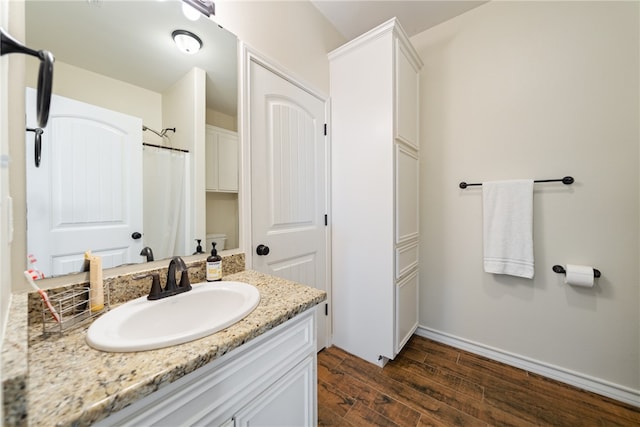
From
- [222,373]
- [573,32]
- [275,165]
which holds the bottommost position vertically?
[222,373]

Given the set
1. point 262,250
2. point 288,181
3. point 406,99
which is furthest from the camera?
point 406,99

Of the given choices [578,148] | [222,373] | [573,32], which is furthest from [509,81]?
[222,373]

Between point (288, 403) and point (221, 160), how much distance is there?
1.07 meters

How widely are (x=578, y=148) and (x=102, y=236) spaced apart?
8.17ft

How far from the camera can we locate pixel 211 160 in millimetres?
1146

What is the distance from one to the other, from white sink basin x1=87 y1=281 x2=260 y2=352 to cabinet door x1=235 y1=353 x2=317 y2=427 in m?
0.27

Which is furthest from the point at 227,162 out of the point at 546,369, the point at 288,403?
the point at 546,369

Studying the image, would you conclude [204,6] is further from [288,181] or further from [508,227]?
[508,227]

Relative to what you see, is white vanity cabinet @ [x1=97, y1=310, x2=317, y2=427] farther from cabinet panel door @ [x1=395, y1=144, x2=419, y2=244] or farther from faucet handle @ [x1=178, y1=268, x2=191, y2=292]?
cabinet panel door @ [x1=395, y1=144, x2=419, y2=244]

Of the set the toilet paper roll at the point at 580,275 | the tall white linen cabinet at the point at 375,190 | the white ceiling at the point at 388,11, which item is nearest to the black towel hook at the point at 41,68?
the tall white linen cabinet at the point at 375,190

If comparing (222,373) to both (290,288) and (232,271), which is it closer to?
(290,288)

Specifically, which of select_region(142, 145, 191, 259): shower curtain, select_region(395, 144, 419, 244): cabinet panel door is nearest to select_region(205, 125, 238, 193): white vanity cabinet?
select_region(142, 145, 191, 259): shower curtain

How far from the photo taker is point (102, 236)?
0.84 m

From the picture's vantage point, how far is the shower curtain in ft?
3.08
